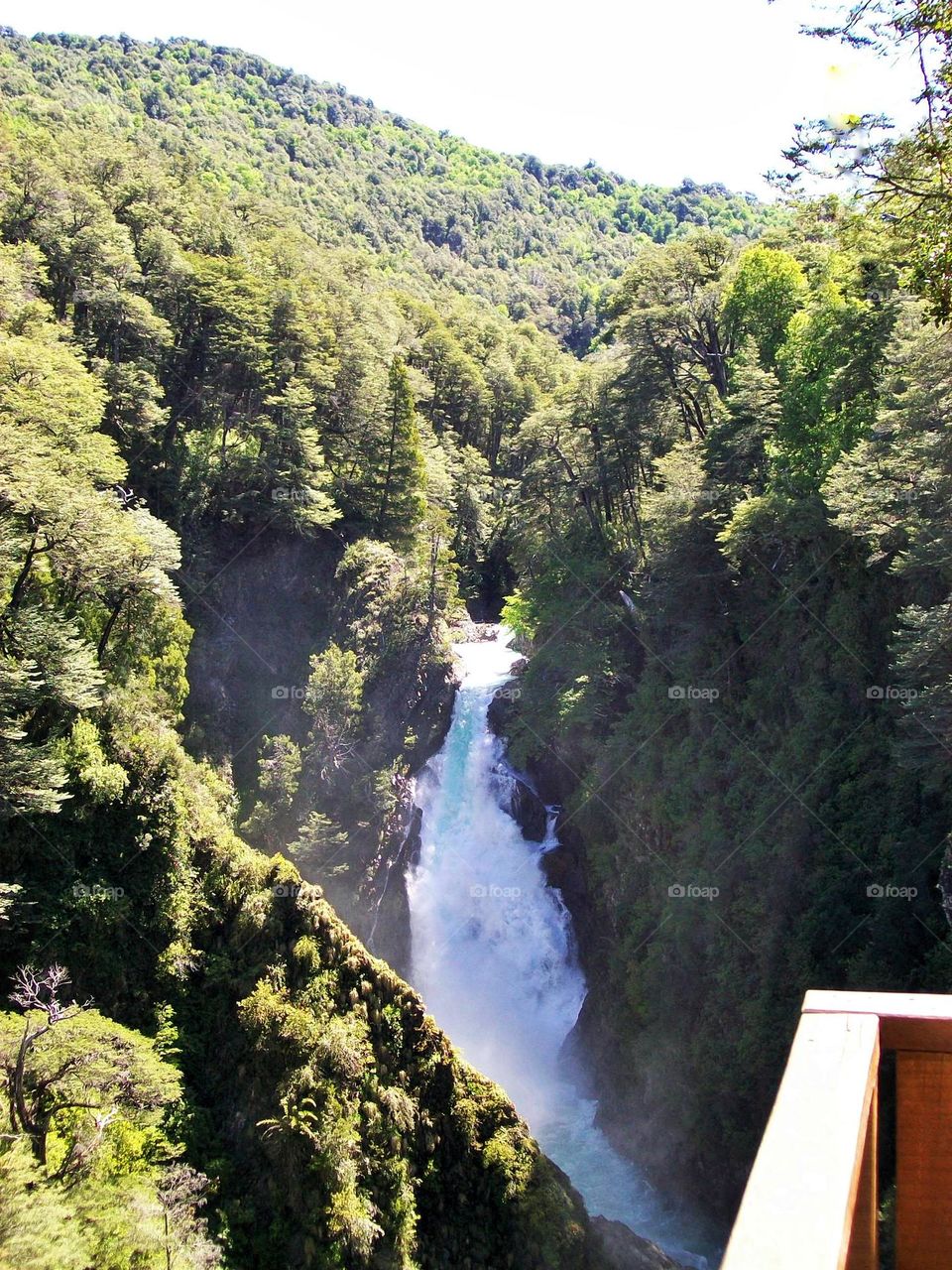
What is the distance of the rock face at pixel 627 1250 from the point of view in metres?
A: 20.9

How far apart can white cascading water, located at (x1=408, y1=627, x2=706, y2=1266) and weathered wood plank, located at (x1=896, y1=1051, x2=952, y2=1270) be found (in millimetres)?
29544

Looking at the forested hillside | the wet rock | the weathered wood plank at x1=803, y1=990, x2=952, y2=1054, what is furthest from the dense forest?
the forested hillside

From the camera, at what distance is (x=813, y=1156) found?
2.02m

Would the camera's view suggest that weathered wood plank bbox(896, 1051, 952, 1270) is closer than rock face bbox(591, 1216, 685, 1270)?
Yes

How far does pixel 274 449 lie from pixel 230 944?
75.6 ft

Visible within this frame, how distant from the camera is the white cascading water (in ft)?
104

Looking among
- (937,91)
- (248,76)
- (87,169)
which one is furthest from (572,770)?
(248,76)

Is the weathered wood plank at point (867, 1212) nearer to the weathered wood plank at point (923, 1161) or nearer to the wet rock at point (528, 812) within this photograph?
the weathered wood plank at point (923, 1161)

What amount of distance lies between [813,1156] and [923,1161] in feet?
3.73

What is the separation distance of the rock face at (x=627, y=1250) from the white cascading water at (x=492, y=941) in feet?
22.6

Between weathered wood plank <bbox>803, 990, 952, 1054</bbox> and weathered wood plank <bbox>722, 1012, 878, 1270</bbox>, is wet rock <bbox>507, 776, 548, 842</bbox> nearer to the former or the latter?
weathered wood plank <bbox>803, 990, 952, 1054</bbox>

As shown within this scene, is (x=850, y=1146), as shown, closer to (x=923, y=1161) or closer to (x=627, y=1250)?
(x=923, y=1161)

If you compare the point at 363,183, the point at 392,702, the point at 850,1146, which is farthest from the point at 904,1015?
the point at 363,183

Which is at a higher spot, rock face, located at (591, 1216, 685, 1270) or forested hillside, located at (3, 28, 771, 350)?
forested hillside, located at (3, 28, 771, 350)
